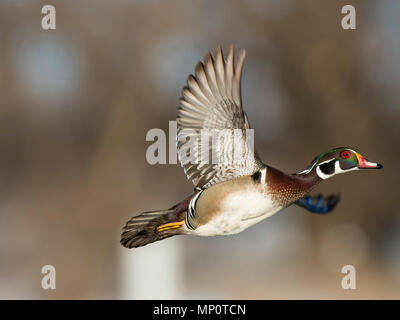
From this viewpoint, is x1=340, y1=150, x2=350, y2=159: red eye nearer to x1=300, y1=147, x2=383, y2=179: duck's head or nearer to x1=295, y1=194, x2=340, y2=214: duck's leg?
x1=300, y1=147, x2=383, y2=179: duck's head

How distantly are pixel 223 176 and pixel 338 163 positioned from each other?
0.37ft

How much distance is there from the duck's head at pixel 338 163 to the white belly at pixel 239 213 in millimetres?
59

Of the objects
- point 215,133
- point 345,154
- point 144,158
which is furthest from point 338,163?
point 144,158

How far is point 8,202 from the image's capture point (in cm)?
218

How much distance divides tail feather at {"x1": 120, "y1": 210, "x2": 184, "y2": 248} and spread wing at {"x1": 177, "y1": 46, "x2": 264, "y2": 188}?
0.15 feet

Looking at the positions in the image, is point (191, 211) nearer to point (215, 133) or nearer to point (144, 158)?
point (215, 133)

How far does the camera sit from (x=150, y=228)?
2.08 feet

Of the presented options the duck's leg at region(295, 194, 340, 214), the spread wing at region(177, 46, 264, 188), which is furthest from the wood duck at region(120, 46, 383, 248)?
the duck's leg at region(295, 194, 340, 214)

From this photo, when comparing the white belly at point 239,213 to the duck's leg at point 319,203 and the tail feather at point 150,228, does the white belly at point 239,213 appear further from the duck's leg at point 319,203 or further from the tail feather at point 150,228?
the duck's leg at point 319,203

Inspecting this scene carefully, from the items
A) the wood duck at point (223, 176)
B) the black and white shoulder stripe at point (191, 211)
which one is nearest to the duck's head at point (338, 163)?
the wood duck at point (223, 176)

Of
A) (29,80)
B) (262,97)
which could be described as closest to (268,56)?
(262,97)

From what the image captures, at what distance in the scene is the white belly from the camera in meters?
0.57

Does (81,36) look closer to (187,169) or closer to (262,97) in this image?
(262,97)

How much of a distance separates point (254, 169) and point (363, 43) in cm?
166
